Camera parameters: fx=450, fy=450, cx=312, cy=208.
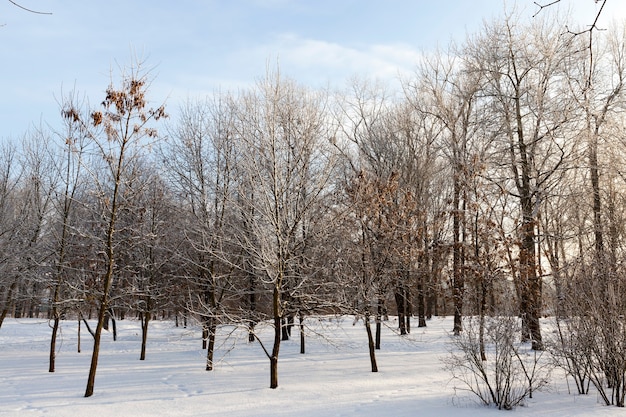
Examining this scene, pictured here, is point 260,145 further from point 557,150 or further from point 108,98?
point 557,150

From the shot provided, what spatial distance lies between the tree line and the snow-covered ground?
0.79 metres

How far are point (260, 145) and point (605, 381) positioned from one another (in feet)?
28.2

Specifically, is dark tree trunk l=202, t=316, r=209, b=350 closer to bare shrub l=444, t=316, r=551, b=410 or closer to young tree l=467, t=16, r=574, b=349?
bare shrub l=444, t=316, r=551, b=410

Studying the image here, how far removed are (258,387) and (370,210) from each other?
506 centimetres

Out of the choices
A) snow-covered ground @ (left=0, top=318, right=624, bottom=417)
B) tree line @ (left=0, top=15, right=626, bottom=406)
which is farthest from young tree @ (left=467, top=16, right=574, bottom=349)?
snow-covered ground @ (left=0, top=318, right=624, bottom=417)

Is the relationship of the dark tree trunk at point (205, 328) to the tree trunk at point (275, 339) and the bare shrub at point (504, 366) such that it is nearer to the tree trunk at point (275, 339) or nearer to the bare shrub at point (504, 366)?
the tree trunk at point (275, 339)

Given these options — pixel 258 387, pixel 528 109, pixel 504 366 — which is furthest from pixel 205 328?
pixel 528 109

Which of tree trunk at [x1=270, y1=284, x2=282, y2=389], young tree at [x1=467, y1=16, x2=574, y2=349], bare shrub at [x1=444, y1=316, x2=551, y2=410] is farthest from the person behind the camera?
young tree at [x1=467, y1=16, x2=574, y2=349]

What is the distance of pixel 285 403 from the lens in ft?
27.7

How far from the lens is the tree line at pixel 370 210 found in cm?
953

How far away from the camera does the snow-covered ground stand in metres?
7.86

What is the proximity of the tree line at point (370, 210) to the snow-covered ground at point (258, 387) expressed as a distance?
2.60 ft

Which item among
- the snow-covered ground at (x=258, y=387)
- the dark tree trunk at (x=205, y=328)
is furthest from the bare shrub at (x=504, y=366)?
the dark tree trunk at (x=205, y=328)

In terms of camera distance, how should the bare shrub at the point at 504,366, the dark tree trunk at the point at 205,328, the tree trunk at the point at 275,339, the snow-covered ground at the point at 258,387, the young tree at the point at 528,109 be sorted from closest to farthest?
the bare shrub at the point at 504,366
the snow-covered ground at the point at 258,387
the tree trunk at the point at 275,339
the dark tree trunk at the point at 205,328
the young tree at the point at 528,109
